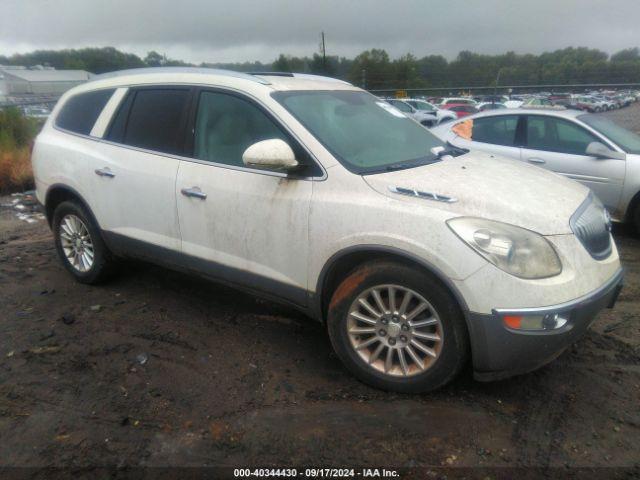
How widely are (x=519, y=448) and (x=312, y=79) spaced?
3001mm

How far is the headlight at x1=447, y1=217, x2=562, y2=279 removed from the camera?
2.62 meters

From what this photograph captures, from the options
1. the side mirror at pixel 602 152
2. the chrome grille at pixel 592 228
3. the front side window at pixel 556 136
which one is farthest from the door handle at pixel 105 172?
the side mirror at pixel 602 152

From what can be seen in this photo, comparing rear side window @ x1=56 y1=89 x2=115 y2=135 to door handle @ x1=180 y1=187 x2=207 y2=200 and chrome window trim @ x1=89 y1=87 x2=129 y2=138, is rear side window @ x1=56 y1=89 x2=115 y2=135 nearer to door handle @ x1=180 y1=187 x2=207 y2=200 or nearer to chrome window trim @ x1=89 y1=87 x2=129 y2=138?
chrome window trim @ x1=89 y1=87 x2=129 y2=138

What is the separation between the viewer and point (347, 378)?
328 centimetres

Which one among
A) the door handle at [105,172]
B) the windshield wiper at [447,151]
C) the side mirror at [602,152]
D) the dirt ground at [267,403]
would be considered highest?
the windshield wiper at [447,151]

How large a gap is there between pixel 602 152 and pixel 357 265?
4.40 m

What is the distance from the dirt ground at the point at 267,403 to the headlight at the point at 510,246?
2.77 ft

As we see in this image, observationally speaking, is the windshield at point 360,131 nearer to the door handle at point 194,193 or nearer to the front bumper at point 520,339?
the door handle at point 194,193

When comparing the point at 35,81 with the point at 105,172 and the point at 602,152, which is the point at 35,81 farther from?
the point at 602,152

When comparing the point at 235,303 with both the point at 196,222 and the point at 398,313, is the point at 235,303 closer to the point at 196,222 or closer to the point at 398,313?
the point at 196,222

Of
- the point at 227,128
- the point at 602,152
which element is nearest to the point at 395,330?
the point at 227,128

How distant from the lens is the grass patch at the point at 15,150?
9430 mm

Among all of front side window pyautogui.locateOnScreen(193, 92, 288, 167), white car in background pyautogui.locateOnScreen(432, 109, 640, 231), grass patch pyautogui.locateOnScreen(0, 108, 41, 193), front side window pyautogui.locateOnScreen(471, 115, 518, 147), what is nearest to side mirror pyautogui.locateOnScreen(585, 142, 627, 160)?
white car in background pyautogui.locateOnScreen(432, 109, 640, 231)

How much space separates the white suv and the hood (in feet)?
0.04
